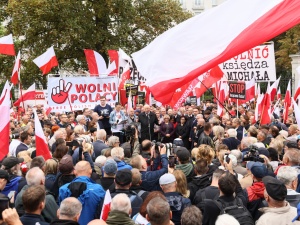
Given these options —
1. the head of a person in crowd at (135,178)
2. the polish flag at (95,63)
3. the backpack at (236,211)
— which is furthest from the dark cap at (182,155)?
the polish flag at (95,63)

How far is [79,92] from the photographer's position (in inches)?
647

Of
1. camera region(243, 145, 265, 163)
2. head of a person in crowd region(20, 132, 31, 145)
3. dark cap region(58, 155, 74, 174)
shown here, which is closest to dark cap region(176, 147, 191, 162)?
camera region(243, 145, 265, 163)

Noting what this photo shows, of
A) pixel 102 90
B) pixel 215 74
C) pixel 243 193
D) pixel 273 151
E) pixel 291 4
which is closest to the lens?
pixel 243 193

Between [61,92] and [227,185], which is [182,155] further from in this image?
[61,92]

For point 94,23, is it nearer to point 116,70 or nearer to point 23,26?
point 23,26

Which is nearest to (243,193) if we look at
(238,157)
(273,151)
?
(238,157)

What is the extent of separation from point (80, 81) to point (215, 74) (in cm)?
430

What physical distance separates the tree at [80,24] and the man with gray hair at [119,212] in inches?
1091

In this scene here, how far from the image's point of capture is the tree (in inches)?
1252

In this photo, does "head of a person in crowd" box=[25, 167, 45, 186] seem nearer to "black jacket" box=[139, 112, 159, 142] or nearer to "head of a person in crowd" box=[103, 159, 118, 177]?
"head of a person in crowd" box=[103, 159, 118, 177]

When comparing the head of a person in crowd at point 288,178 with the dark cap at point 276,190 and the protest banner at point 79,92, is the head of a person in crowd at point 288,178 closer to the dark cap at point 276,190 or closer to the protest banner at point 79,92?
the dark cap at point 276,190

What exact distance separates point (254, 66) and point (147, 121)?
14.3 feet

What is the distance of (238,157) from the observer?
291 inches

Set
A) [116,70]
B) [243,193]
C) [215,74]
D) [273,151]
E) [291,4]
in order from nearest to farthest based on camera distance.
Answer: [243,193]
[291,4]
[273,151]
[215,74]
[116,70]
